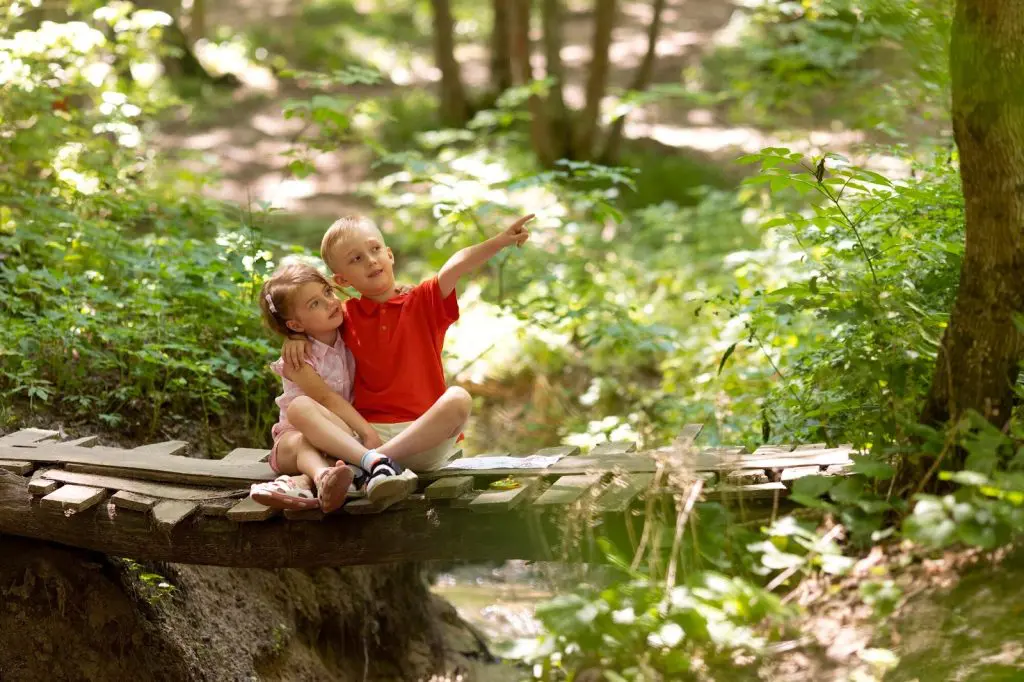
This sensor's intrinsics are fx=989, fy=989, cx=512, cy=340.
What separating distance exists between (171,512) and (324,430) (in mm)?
712

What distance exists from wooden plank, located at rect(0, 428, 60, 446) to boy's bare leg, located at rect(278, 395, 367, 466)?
171 cm

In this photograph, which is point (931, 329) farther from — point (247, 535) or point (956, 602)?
point (247, 535)

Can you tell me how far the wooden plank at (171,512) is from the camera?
389 cm

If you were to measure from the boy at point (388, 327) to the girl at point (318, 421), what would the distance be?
0.08m

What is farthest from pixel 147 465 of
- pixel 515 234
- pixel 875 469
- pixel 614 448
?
pixel 875 469

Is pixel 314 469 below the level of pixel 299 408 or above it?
below

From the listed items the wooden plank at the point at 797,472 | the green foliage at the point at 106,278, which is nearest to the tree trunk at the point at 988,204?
the wooden plank at the point at 797,472

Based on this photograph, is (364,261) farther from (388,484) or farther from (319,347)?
(388,484)

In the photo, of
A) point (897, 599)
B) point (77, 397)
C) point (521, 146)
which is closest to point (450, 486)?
point (897, 599)

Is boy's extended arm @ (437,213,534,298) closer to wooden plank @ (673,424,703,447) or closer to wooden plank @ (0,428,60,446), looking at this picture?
wooden plank @ (673,424,703,447)

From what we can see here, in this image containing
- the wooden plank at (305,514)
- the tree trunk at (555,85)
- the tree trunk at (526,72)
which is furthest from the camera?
the tree trunk at (555,85)

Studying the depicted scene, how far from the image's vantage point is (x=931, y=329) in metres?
3.69

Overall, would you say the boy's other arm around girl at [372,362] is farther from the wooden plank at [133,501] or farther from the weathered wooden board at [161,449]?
the weathered wooden board at [161,449]

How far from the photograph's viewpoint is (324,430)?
3883 millimetres
